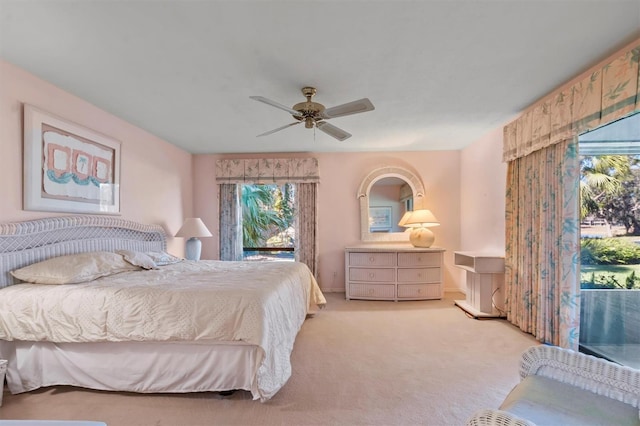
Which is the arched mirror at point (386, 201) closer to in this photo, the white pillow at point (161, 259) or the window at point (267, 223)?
the window at point (267, 223)

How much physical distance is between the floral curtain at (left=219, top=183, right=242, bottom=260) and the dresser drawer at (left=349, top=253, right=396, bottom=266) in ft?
6.67

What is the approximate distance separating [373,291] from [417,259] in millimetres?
814

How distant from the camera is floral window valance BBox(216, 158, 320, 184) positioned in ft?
16.5

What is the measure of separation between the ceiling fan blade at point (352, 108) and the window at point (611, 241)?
6.24 ft

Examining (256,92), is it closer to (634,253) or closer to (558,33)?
(558,33)

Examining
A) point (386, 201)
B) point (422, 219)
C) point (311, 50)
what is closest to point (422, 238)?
point (422, 219)

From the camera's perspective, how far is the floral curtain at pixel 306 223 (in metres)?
5.03

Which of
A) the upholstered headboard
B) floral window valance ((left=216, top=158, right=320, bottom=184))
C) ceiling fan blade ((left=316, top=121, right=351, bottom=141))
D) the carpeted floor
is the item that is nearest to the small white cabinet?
the carpeted floor

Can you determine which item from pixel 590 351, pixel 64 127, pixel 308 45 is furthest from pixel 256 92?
pixel 590 351

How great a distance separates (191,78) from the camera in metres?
2.47

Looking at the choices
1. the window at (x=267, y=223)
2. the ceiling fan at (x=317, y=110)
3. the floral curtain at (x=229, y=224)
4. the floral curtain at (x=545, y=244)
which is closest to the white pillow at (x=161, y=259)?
the floral curtain at (x=229, y=224)

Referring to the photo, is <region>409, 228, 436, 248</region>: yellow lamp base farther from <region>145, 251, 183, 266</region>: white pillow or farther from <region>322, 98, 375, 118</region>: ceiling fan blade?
<region>145, 251, 183, 266</region>: white pillow

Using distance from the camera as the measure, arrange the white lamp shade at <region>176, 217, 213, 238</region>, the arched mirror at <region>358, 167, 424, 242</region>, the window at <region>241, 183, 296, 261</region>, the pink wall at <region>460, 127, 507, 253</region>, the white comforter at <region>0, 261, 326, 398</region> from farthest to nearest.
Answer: the window at <region>241, 183, 296, 261</region> → the arched mirror at <region>358, 167, 424, 242</region> → the white lamp shade at <region>176, 217, 213, 238</region> → the pink wall at <region>460, 127, 507, 253</region> → the white comforter at <region>0, 261, 326, 398</region>

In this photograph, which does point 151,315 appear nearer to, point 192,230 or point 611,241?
point 192,230
